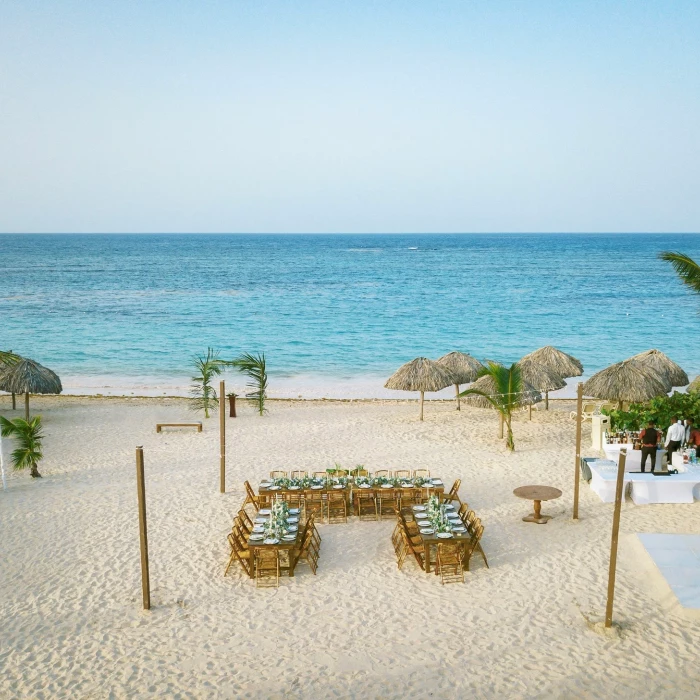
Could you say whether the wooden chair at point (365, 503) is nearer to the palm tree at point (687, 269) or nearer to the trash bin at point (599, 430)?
the trash bin at point (599, 430)

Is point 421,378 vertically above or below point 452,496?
above

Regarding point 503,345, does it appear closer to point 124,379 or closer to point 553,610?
point 124,379

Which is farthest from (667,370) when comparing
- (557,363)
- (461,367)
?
(461,367)

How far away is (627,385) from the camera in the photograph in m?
14.9

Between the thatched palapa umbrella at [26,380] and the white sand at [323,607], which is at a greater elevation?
the thatched palapa umbrella at [26,380]

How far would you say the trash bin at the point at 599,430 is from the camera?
13583 millimetres

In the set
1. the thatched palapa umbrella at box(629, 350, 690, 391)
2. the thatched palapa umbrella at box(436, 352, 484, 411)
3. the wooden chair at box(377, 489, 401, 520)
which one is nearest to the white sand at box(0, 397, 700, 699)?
the wooden chair at box(377, 489, 401, 520)

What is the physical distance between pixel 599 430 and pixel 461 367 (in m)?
4.77

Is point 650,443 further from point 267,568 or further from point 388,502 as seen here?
point 267,568

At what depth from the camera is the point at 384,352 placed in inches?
1219

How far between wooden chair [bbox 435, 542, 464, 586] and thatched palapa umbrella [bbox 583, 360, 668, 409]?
7188 mm

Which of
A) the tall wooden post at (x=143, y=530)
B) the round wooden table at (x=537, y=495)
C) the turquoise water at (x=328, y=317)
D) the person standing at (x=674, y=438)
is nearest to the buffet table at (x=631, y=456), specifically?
the person standing at (x=674, y=438)

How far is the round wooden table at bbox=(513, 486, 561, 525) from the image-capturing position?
33.1 feet

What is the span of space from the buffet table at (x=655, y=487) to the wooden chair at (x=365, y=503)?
387cm
